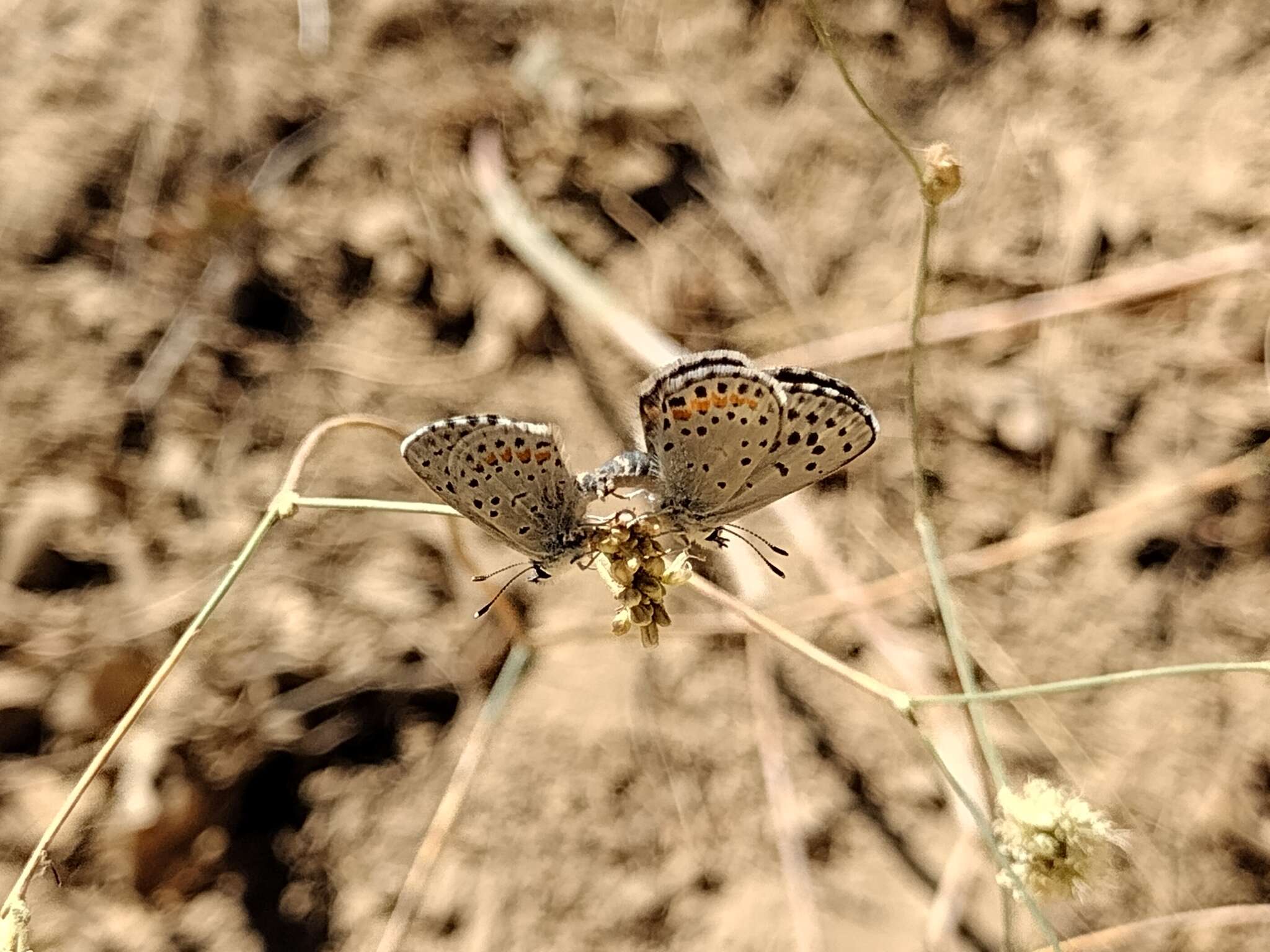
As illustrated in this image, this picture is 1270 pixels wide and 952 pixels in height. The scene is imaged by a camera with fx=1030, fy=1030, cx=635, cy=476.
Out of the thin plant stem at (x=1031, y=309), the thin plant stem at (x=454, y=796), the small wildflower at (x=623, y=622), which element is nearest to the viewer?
the small wildflower at (x=623, y=622)

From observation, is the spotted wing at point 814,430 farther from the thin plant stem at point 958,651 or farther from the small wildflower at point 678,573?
the thin plant stem at point 958,651

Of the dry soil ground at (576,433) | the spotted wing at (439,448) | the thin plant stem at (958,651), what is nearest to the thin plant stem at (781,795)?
the dry soil ground at (576,433)

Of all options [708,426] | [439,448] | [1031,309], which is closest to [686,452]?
[708,426]

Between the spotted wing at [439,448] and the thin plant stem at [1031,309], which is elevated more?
the thin plant stem at [1031,309]

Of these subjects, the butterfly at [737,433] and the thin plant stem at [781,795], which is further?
the thin plant stem at [781,795]

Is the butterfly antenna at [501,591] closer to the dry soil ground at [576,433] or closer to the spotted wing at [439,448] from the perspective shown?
the dry soil ground at [576,433]

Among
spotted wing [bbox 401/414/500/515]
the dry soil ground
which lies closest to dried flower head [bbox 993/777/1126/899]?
the dry soil ground

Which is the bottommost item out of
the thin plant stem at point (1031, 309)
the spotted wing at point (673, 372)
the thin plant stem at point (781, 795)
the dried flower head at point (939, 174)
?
the thin plant stem at point (781, 795)

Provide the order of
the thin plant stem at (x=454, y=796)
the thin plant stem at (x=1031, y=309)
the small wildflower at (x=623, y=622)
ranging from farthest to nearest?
the thin plant stem at (x=1031, y=309) < the thin plant stem at (x=454, y=796) < the small wildflower at (x=623, y=622)
